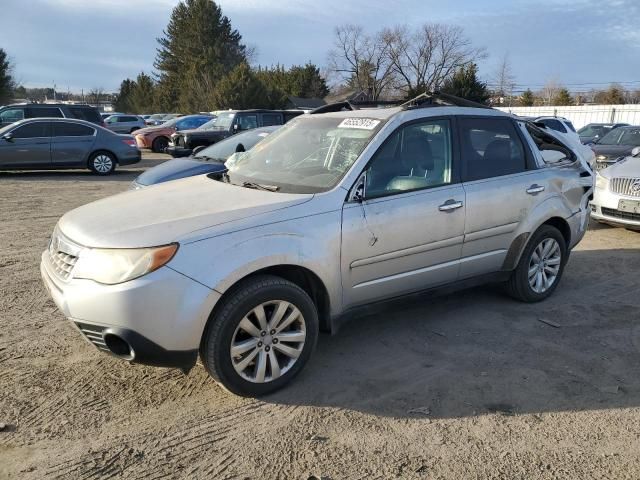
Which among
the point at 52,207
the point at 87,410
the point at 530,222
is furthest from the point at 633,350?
the point at 52,207

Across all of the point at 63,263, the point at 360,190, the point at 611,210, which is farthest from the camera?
the point at 611,210

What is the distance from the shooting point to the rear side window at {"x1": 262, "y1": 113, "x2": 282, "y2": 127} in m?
16.2

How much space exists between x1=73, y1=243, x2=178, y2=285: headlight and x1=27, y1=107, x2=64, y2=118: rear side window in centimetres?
1562

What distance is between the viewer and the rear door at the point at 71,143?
14.3m

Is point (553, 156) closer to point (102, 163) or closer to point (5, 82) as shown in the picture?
point (102, 163)

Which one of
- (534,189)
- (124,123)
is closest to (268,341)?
(534,189)

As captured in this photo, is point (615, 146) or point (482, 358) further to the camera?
point (615, 146)

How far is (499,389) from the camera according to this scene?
3.59 metres

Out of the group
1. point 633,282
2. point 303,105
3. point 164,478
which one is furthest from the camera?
point 303,105

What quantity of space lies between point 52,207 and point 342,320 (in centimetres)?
780

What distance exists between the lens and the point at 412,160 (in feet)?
13.7

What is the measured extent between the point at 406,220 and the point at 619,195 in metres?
5.49

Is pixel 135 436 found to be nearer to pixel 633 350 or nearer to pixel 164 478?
pixel 164 478

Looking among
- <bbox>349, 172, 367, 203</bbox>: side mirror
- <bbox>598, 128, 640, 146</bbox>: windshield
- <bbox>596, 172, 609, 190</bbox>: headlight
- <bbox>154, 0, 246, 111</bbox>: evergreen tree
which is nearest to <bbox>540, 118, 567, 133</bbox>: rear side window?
<bbox>598, 128, 640, 146</bbox>: windshield
